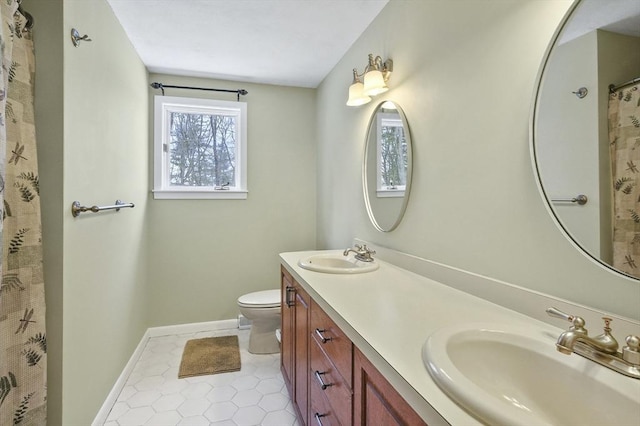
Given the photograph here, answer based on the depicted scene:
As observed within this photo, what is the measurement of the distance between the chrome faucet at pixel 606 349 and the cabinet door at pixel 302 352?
3.10 ft

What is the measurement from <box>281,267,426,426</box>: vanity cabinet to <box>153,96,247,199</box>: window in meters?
1.39

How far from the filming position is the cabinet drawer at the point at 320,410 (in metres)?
1.09

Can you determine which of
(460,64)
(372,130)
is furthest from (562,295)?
(372,130)

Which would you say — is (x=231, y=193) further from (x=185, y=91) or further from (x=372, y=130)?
(x=372, y=130)

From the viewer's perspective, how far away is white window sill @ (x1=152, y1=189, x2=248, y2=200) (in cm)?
272

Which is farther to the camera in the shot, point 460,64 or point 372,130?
point 372,130

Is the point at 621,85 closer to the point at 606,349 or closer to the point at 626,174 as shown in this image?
the point at 626,174

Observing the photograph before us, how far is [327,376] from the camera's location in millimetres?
1139

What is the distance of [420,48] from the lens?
149 centimetres

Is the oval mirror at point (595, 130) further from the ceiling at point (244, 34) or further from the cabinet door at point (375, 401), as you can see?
the ceiling at point (244, 34)

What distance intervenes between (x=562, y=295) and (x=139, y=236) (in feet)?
8.62

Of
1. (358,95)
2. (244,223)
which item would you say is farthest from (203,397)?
(358,95)

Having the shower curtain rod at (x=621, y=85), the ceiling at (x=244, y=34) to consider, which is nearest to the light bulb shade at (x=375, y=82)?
the ceiling at (x=244, y=34)

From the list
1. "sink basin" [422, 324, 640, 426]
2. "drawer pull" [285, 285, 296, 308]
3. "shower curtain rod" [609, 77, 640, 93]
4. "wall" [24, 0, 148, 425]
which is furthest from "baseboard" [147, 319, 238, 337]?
"shower curtain rod" [609, 77, 640, 93]
